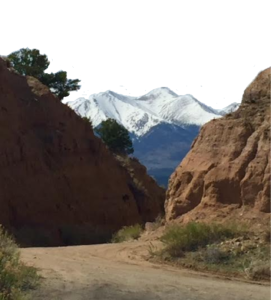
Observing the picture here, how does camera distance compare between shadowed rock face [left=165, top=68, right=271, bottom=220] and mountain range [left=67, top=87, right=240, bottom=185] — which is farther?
mountain range [left=67, top=87, right=240, bottom=185]

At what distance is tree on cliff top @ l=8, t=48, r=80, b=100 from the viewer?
4272 cm

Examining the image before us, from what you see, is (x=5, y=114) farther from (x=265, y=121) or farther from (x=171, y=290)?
(x=171, y=290)

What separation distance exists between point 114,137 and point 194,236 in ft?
101

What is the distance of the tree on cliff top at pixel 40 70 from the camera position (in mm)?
42719

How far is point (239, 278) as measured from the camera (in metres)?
13.2

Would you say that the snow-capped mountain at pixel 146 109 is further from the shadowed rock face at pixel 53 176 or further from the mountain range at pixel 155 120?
the shadowed rock face at pixel 53 176

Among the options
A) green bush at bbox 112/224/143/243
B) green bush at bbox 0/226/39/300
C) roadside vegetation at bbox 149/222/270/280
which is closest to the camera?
green bush at bbox 0/226/39/300

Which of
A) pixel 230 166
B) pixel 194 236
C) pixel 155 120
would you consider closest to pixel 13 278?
pixel 194 236

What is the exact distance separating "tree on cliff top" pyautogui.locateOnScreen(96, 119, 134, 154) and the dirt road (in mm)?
30355

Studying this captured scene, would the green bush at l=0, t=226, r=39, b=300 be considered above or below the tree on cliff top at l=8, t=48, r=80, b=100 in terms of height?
below

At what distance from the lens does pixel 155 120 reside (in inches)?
4227

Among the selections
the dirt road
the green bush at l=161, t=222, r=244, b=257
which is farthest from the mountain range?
the dirt road

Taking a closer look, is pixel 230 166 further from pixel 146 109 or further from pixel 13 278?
pixel 146 109

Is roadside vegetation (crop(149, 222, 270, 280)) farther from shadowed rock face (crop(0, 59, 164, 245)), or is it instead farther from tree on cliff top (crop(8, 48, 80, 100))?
tree on cliff top (crop(8, 48, 80, 100))
